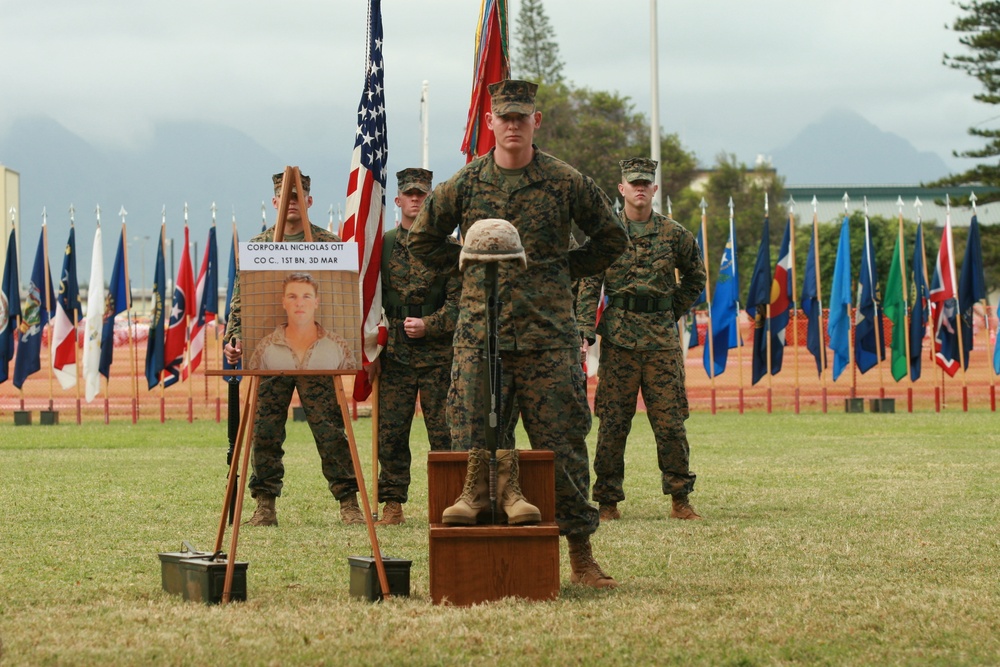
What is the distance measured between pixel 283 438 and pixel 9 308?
1652cm

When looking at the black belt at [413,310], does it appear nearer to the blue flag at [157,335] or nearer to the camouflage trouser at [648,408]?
the camouflage trouser at [648,408]

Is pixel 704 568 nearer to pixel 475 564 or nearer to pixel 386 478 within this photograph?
pixel 475 564

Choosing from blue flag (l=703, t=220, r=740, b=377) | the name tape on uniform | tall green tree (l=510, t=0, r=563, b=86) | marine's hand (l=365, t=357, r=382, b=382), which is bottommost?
marine's hand (l=365, t=357, r=382, b=382)

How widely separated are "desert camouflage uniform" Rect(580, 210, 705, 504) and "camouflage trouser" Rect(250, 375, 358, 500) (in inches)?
66.9

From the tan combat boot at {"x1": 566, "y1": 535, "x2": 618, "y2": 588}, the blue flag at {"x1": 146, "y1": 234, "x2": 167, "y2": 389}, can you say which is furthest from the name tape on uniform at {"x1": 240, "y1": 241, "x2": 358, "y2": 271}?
the blue flag at {"x1": 146, "y1": 234, "x2": 167, "y2": 389}

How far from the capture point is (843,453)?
15055 mm

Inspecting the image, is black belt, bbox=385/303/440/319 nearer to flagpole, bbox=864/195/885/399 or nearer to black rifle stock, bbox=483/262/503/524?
black rifle stock, bbox=483/262/503/524

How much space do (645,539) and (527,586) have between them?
239 centimetres

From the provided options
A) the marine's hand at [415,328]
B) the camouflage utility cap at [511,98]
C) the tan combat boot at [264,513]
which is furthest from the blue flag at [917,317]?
the camouflage utility cap at [511,98]

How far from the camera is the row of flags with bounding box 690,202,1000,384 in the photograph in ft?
81.6

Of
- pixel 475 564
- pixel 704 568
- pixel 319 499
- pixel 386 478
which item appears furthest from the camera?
pixel 319 499

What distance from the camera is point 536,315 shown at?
6.36 metres

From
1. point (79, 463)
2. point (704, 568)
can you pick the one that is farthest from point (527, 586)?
point (79, 463)

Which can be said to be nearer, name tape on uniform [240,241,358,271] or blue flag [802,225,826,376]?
name tape on uniform [240,241,358,271]
